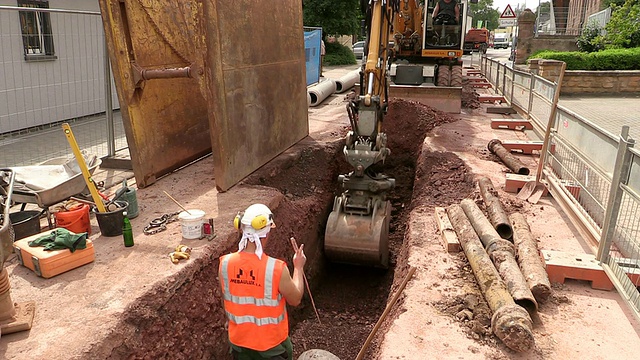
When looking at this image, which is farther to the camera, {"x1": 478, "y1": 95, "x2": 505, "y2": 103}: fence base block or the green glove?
{"x1": 478, "y1": 95, "x2": 505, "y2": 103}: fence base block

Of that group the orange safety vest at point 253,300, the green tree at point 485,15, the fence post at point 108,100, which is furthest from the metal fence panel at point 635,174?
the green tree at point 485,15

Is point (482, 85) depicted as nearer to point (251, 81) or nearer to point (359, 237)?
point (251, 81)

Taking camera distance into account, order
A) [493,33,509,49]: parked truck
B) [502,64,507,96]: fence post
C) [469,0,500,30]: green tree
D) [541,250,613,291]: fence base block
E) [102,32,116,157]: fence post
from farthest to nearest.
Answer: [469,0,500,30]: green tree < [493,33,509,49]: parked truck < [502,64,507,96]: fence post < [102,32,116,157]: fence post < [541,250,613,291]: fence base block

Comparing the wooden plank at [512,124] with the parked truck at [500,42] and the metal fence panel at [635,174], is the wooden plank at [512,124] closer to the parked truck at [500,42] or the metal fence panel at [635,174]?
the metal fence panel at [635,174]

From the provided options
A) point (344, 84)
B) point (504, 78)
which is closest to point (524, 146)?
point (504, 78)

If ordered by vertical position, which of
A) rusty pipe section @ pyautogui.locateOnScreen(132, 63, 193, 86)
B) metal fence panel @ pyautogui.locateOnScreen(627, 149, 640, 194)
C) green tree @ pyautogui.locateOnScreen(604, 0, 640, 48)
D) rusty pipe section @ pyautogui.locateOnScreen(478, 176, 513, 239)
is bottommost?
rusty pipe section @ pyautogui.locateOnScreen(478, 176, 513, 239)

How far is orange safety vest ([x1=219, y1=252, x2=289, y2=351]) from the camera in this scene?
3.34 m

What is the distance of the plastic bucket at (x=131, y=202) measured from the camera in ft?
18.6

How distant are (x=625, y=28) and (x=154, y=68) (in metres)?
18.0

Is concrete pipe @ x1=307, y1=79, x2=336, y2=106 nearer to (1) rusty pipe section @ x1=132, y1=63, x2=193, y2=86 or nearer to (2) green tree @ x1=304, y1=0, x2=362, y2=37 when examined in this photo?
(1) rusty pipe section @ x1=132, y1=63, x2=193, y2=86

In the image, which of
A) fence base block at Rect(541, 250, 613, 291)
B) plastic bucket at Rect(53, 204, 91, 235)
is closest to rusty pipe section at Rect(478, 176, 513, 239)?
fence base block at Rect(541, 250, 613, 291)

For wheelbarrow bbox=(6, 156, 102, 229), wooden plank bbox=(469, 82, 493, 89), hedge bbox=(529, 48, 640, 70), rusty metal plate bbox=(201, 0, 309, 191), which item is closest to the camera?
wheelbarrow bbox=(6, 156, 102, 229)

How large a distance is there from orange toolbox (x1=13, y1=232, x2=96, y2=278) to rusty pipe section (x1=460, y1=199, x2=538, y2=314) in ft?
13.2

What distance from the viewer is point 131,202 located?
5723 millimetres
